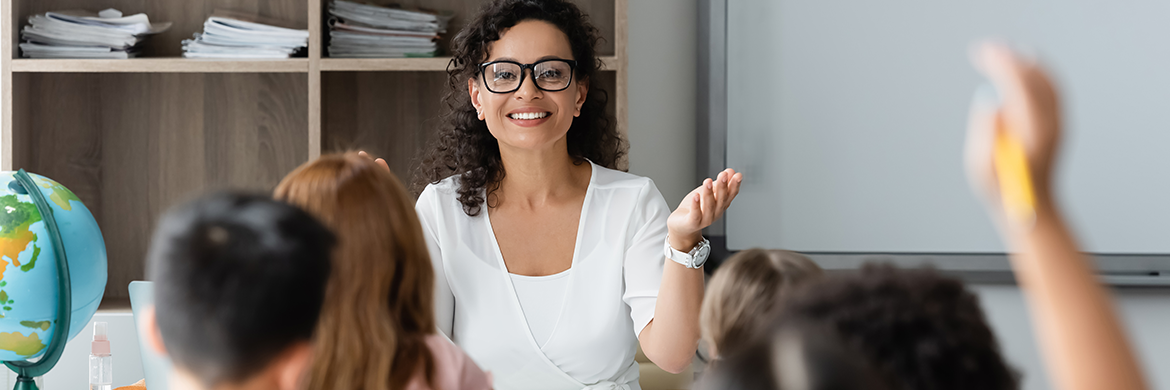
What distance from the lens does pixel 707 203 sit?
43.2 inches

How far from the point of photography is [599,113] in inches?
67.0

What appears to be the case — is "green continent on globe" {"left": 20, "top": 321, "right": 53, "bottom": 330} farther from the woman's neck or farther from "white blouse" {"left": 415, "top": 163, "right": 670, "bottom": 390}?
the woman's neck

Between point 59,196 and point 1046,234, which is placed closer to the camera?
point 1046,234

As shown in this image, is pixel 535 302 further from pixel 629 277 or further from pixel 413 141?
pixel 413 141

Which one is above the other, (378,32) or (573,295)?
(378,32)

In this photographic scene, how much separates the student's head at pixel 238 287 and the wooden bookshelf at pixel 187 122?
175 cm

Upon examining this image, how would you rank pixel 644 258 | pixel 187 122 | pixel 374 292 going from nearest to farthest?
pixel 374 292
pixel 644 258
pixel 187 122

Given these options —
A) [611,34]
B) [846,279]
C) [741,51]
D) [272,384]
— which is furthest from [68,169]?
[846,279]

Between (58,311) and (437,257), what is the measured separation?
2.10 feet

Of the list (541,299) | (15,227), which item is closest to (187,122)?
(15,227)

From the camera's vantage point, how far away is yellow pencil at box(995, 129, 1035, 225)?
1.23ft

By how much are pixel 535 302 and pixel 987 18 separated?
1.44 meters

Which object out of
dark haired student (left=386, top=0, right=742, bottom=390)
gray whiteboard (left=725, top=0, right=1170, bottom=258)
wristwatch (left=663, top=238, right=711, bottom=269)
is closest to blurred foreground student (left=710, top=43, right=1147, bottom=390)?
wristwatch (left=663, top=238, right=711, bottom=269)

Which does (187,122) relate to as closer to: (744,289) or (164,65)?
(164,65)
